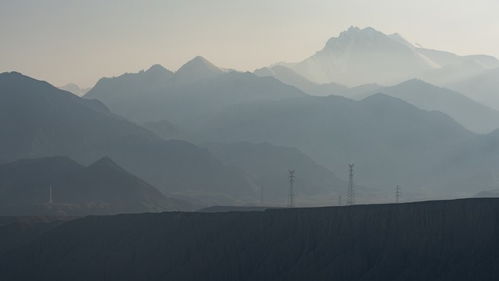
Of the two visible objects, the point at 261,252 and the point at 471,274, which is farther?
the point at 261,252

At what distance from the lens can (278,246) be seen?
376 feet

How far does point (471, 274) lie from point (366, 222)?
18481 mm

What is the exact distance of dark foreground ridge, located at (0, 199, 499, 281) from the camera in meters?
101

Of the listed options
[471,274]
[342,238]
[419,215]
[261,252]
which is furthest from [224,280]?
[471,274]

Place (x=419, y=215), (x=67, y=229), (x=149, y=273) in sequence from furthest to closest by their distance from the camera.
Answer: (x=67, y=229) < (x=149, y=273) < (x=419, y=215)

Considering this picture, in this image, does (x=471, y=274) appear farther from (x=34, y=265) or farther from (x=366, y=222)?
(x=34, y=265)

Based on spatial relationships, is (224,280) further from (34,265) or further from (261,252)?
(34,265)

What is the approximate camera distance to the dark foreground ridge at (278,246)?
10119cm

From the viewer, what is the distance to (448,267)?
9788cm

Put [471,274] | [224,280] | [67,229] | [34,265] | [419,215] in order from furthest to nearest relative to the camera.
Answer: [67,229], [34,265], [224,280], [419,215], [471,274]

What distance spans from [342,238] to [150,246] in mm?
27550

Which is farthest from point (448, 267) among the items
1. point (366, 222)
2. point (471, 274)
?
point (366, 222)

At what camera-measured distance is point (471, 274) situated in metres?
94.5

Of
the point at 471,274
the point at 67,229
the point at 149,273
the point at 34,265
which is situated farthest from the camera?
the point at 67,229
